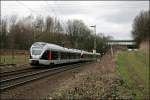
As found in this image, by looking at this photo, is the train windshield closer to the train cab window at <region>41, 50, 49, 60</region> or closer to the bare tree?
the train cab window at <region>41, 50, 49, 60</region>

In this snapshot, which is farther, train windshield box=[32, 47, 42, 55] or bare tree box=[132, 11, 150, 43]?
train windshield box=[32, 47, 42, 55]

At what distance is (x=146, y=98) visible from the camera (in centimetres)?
1148

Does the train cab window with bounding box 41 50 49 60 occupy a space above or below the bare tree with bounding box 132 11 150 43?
below

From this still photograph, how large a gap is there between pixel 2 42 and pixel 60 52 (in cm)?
3056

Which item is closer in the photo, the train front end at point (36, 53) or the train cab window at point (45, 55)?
the train front end at point (36, 53)

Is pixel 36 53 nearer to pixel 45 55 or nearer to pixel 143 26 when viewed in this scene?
pixel 45 55

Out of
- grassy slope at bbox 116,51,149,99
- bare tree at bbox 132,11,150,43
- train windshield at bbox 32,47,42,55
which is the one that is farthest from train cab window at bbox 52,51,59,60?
bare tree at bbox 132,11,150,43

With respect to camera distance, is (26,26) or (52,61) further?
(26,26)

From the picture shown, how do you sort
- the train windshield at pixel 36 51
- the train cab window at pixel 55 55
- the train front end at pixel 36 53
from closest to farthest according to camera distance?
1. the train front end at pixel 36 53
2. the train windshield at pixel 36 51
3. the train cab window at pixel 55 55

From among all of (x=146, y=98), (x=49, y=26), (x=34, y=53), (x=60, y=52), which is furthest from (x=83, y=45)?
(x=146, y=98)

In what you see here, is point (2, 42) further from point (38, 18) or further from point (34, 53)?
point (34, 53)

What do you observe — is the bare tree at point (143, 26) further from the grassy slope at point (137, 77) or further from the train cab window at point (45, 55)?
the train cab window at point (45, 55)

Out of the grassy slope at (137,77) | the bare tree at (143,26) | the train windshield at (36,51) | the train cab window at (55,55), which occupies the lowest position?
the grassy slope at (137,77)

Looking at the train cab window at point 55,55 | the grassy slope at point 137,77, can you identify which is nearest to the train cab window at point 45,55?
the train cab window at point 55,55
